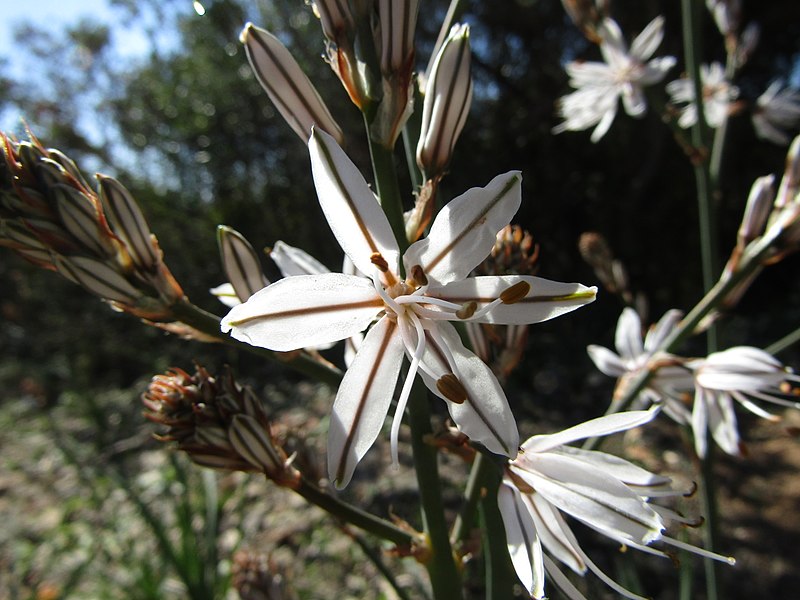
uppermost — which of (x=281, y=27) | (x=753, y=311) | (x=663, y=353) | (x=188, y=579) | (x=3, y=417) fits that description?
(x=281, y=27)

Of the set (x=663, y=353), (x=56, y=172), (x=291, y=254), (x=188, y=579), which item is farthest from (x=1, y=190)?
(x=188, y=579)

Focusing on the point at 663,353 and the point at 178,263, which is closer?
the point at 663,353

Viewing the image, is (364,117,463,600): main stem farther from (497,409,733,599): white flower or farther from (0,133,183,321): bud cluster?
(0,133,183,321): bud cluster

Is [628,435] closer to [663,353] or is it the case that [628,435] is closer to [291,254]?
[663,353]

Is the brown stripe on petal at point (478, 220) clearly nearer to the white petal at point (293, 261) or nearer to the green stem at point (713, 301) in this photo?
the white petal at point (293, 261)

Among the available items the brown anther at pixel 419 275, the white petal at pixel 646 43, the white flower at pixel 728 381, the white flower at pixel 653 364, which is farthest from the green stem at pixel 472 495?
the white petal at pixel 646 43

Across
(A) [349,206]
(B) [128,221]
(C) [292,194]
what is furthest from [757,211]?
(C) [292,194]
